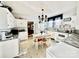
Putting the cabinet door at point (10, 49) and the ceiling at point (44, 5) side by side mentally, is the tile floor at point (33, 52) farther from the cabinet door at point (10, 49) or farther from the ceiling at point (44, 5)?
the ceiling at point (44, 5)

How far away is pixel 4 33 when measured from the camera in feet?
9.69

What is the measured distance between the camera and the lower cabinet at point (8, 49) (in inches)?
111

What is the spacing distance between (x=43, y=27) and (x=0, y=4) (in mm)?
6538

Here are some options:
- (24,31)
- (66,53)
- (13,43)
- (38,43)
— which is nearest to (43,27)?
(24,31)

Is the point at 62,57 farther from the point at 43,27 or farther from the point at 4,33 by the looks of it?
the point at 43,27

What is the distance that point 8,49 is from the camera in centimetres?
302

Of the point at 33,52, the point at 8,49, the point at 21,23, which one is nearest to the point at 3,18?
the point at 8,49

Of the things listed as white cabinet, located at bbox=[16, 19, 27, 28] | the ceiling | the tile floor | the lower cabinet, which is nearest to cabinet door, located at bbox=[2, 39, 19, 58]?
the lower cabinet

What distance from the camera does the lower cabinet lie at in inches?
111

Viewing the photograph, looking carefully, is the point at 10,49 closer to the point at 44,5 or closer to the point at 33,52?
the point at 33,52

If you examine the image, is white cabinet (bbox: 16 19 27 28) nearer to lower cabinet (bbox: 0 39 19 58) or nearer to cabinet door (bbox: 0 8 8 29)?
lower cabinet (bbox: 0 39 19 58)

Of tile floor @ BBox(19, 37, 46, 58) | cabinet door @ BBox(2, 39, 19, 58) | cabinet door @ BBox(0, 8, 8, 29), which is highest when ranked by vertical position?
cabinet door @ BBox(0, 8, 8, 29)

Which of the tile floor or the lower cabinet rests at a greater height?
the lower cabinet

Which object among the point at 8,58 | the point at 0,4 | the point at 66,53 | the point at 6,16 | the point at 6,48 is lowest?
the point at 8,58
